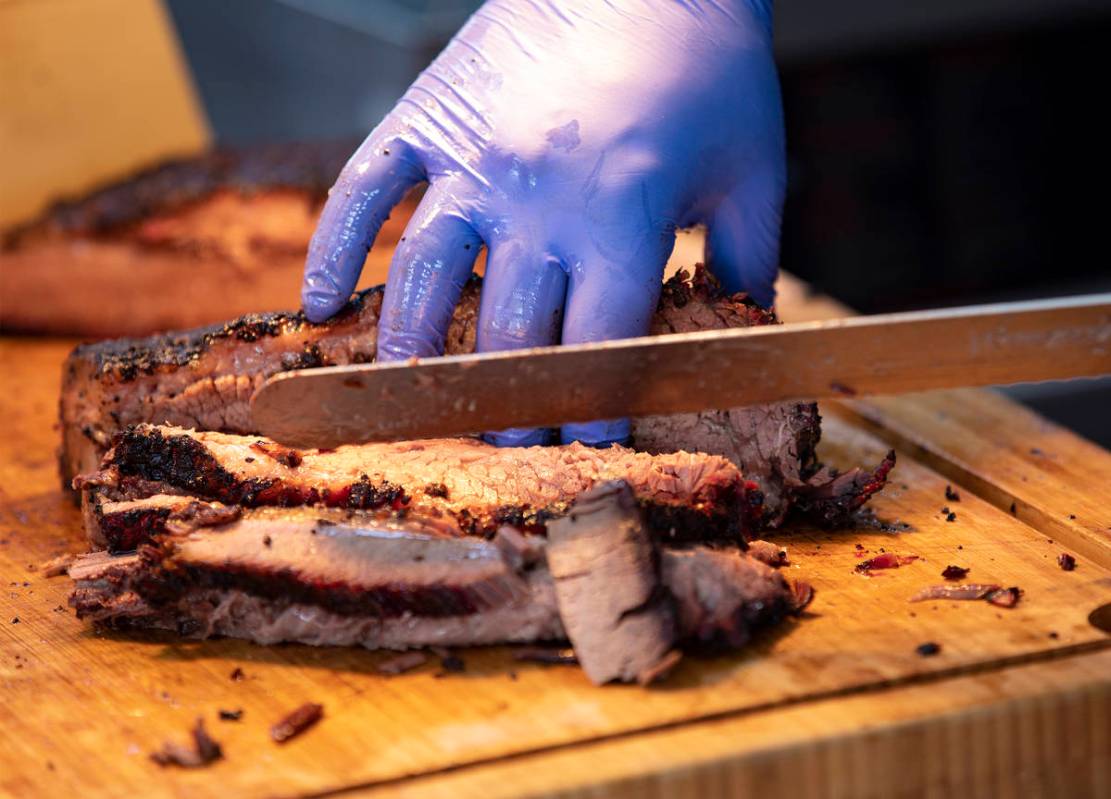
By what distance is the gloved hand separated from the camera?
4.07 meters

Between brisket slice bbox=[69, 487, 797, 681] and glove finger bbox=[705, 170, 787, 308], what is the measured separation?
1.60 meters

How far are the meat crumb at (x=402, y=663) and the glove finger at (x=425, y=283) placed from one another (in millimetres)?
1032

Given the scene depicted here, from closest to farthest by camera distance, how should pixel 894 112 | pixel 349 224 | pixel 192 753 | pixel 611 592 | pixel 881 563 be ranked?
pixel 192 753 → pixel 611 592 → pixel 881 563 → pixel 349 224 → pixel 894 112

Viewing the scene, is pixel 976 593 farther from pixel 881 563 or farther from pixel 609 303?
pixel 609 303

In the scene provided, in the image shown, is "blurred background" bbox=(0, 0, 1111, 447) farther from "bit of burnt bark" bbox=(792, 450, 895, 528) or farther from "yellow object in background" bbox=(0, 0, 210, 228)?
"bit of burnt bark" bbox=(792, 450, 895, 528)

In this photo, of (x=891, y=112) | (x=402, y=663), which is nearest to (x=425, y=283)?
(x=402, y=663)

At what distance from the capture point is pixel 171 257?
6.69 metres

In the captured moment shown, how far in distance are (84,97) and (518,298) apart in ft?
15.7

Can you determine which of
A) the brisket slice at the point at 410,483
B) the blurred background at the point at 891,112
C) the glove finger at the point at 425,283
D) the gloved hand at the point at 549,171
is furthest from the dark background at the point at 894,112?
the brisket slice at the point at 410,483

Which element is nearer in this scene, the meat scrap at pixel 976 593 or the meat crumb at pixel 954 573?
A: the meat scrap at pixel 976 593

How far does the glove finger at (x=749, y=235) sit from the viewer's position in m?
4.69

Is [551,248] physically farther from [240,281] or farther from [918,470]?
[240,281]

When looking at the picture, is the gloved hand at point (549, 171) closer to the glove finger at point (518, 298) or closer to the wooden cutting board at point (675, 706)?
the glove finger at point (518, 298)

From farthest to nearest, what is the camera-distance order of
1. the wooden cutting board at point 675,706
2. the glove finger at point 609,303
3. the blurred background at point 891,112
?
the blurred background at point 891,112 → the glove finger at point 609,303 → the wooden cutting board at point 675,706
